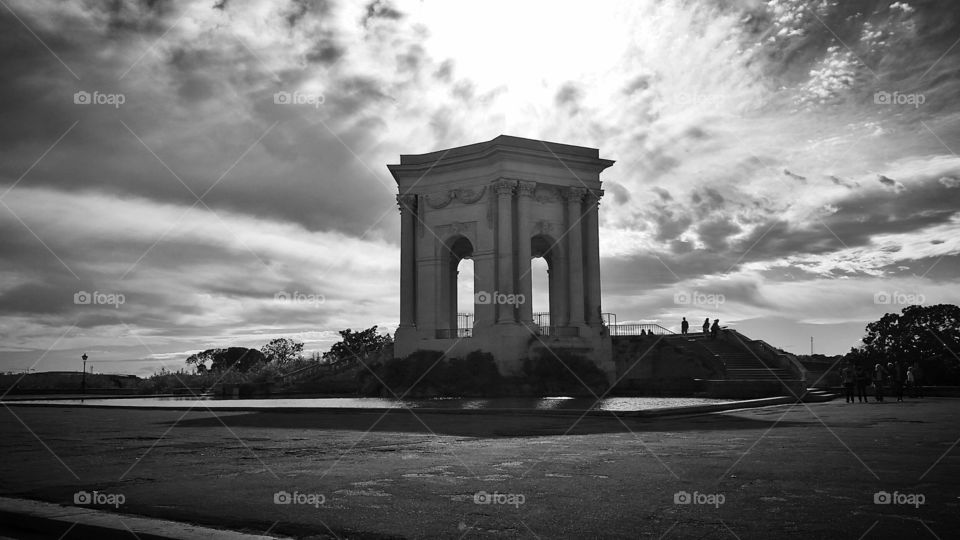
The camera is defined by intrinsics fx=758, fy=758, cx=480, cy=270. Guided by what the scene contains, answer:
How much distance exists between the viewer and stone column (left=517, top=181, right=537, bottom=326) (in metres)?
42.9

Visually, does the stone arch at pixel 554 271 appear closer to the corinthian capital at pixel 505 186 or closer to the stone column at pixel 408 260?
the corinthian capital at pixel 505 186

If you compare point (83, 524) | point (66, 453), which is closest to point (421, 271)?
point (66, 453)

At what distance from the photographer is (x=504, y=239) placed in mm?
42719

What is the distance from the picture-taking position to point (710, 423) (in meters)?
16.3

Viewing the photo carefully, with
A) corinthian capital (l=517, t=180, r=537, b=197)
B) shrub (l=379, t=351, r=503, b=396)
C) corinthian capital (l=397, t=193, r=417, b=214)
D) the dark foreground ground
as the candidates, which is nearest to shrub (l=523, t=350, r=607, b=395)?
shrub (l=379, t=351, r=503, b=396)

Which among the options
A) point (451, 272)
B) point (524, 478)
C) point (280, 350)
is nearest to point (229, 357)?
point (280, 350)

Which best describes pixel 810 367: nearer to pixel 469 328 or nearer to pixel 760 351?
pixel 760 351

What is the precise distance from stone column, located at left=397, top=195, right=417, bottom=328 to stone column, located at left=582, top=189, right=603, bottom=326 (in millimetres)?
10573

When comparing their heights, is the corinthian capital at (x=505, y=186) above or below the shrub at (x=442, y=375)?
above

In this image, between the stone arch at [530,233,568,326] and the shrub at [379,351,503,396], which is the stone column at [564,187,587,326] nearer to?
the stone arch at [530,233,568,326]

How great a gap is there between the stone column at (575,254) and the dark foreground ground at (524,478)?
2966cm

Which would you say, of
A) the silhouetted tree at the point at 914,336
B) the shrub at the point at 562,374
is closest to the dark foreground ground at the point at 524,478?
the shrub at the point at 562,374

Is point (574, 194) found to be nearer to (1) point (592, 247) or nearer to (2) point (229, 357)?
(1) point (592, 247)

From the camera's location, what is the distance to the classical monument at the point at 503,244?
42.5 metres
